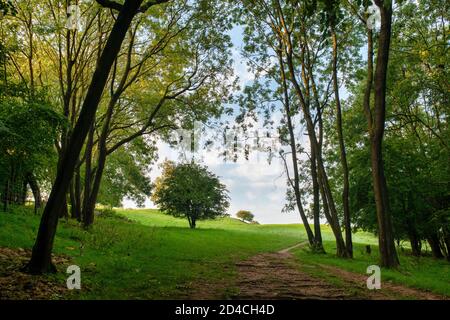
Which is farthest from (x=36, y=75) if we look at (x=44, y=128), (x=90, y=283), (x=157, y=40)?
(x=90, y=283)

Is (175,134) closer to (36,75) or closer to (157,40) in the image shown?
(157,40)

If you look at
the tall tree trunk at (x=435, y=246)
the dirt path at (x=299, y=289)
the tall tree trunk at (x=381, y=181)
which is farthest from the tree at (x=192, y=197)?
the dirt path at (x=299, y=289)

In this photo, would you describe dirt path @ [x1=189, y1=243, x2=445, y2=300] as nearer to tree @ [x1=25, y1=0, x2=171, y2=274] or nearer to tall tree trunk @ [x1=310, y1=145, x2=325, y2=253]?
tree @ [x1=25, y1=0, x2=171, y2=274]

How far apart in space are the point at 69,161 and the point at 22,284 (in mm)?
3193

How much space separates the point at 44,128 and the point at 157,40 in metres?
10.4

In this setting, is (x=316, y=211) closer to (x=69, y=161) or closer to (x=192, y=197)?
(x=69, y=161)

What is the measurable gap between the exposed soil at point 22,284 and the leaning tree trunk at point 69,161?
48cm

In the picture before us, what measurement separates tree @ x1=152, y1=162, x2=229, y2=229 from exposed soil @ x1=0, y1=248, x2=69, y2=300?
1420 inches

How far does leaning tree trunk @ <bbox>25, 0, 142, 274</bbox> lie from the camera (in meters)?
9.43

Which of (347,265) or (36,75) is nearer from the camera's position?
(347,265)
